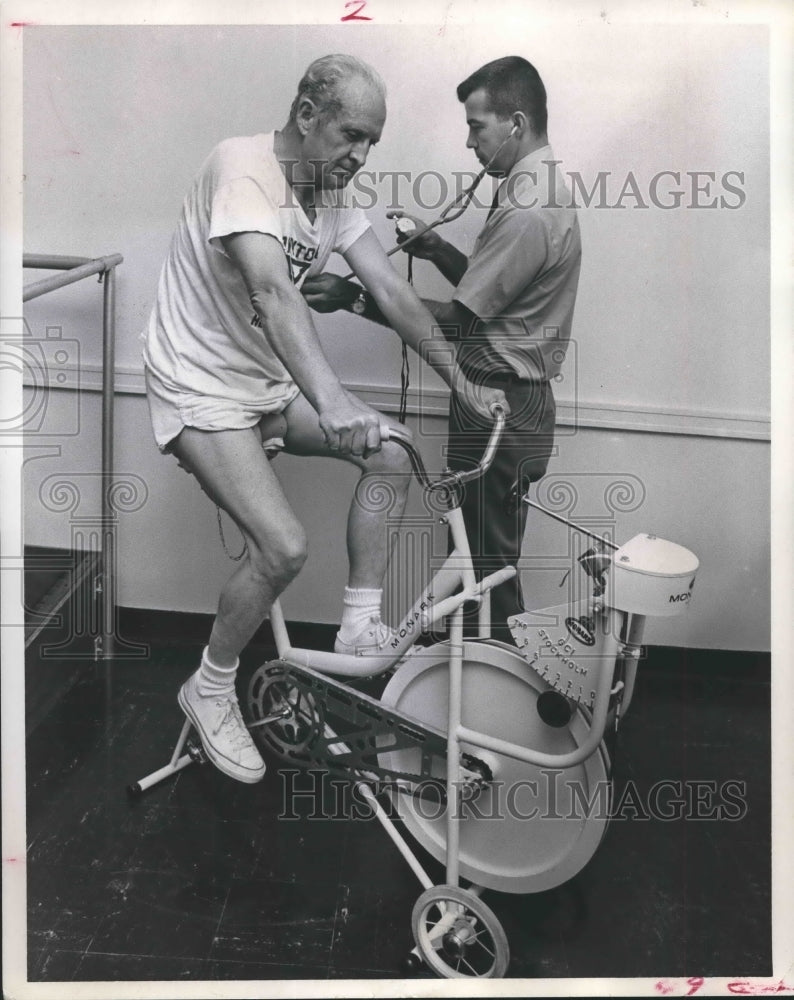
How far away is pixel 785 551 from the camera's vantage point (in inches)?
99.8

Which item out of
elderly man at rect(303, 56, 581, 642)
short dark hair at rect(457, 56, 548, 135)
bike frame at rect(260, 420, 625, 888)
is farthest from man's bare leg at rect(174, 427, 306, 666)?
short dark hair at rect(457, 56, 548, 135)

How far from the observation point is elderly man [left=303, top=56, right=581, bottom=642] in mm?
2436

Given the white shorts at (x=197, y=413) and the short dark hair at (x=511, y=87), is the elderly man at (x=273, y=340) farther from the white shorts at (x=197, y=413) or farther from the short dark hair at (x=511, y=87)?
the short dark hair at (x=511, y=87)

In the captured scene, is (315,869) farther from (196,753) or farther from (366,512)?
(366,512)

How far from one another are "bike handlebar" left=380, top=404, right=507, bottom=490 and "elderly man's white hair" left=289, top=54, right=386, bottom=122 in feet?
2.19

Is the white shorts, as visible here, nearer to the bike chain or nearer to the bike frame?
the bike frame

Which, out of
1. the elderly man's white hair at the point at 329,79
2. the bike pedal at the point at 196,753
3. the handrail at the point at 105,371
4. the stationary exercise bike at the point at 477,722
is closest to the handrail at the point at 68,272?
the handrail at the point at 105,371

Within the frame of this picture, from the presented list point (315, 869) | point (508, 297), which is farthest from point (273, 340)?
point (315, 869)

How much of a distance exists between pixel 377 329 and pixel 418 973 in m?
1.36

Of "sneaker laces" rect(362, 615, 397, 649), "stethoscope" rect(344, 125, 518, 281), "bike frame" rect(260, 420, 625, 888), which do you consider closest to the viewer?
"bike frame" rect(260, 420, 625, 888)

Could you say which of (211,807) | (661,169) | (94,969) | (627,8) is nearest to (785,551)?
(661,169)

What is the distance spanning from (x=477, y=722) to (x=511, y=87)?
1.32m

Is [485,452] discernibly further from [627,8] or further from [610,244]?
[627,8]

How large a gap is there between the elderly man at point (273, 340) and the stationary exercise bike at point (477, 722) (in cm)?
11
